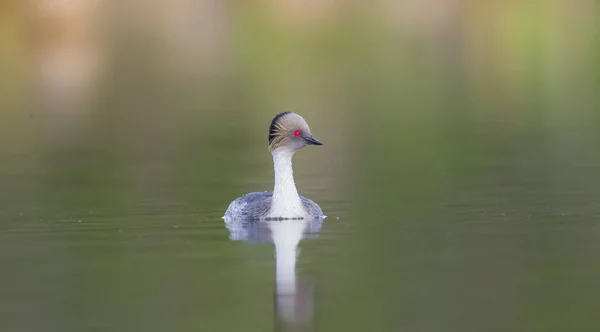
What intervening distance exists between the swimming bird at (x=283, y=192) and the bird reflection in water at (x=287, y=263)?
0.46ft

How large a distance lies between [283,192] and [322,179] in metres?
4.61

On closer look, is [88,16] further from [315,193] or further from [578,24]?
[315,193]

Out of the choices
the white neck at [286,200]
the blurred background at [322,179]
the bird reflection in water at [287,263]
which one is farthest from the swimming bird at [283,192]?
the blurred background at [322,179]

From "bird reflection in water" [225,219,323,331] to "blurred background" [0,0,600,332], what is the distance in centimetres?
10

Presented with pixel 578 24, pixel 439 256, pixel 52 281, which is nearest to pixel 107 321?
pixel 52 281

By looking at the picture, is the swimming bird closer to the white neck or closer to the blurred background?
the white neck

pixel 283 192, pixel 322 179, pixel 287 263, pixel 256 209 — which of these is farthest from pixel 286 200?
pixel 322 179

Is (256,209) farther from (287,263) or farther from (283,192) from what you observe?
(287,263)

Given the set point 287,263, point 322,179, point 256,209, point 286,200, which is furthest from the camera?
point 322,179

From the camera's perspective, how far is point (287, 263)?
44.4 ft

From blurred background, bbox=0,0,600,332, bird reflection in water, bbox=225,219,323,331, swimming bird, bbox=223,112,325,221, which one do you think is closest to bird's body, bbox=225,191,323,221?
swimming bird, bbox=223,112,325,221

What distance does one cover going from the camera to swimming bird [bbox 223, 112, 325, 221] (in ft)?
55.7

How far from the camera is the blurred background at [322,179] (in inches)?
461

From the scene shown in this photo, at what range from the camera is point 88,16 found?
6378cm
